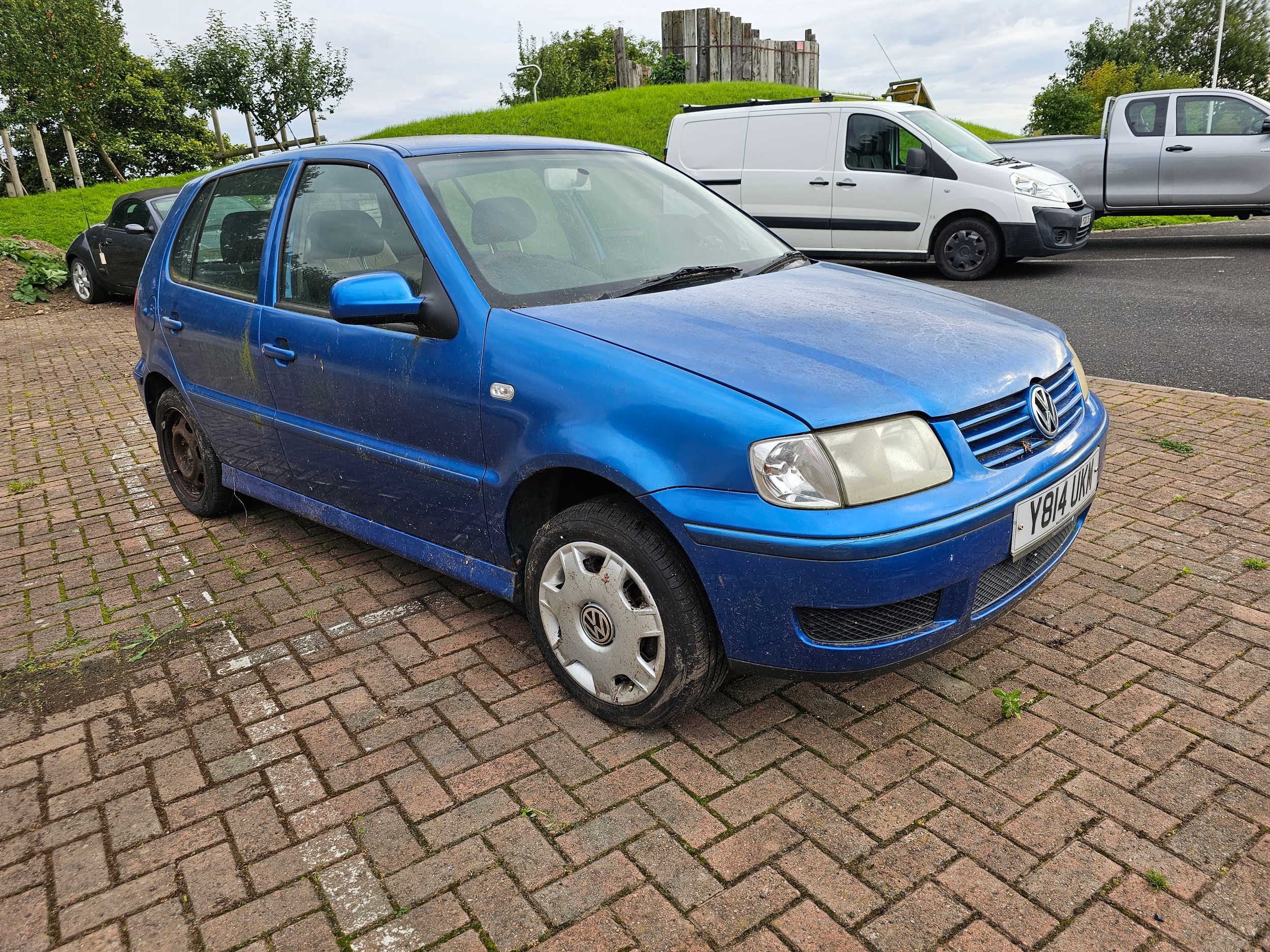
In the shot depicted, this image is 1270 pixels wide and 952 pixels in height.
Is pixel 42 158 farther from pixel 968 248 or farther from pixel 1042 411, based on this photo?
pixel 1042 411

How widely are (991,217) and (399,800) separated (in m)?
9.65

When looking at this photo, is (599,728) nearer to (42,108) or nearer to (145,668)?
(145,668)

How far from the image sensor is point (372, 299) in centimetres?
298

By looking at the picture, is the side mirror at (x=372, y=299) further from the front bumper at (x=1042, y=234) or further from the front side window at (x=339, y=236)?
the front bumper at (x=1042, y=234)

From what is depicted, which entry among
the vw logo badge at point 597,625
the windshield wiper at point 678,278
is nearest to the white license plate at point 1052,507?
the vw logo badge at point 597,625

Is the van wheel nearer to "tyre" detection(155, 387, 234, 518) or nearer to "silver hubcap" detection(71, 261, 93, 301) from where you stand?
"tyre" detection(155, 387, 234, 518)

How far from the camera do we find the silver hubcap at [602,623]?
8.75ft

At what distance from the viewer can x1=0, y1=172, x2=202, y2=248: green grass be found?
63.6ft

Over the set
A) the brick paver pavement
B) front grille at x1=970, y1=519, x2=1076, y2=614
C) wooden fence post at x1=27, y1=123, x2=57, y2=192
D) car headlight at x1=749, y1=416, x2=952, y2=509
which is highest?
wooden fence post at x1=27, y1=123, x2=57, y2=192

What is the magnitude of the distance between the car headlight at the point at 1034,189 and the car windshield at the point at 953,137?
0.41 meters

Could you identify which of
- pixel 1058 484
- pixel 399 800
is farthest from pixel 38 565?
pixel 1058 484

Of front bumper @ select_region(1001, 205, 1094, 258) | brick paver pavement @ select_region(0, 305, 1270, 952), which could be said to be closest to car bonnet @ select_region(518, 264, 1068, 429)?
brick paver pavement @ select_region(0, 305, 1270, 952)

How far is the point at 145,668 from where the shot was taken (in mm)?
3412

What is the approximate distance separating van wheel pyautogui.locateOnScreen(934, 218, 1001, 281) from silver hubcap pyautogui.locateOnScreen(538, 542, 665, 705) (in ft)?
29.6
